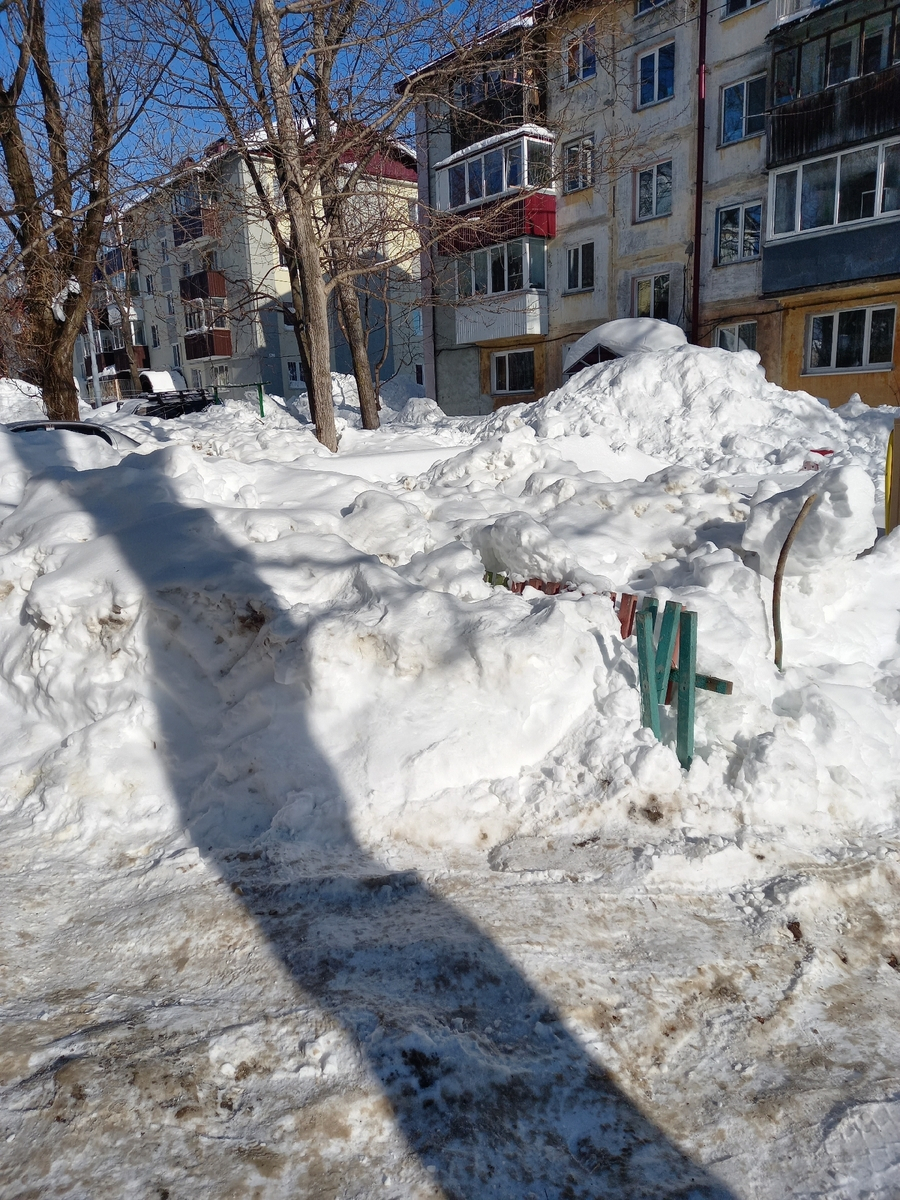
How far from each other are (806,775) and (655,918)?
1055mm

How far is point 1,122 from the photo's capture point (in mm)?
9625

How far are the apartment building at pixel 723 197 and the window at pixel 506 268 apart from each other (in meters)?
0.07

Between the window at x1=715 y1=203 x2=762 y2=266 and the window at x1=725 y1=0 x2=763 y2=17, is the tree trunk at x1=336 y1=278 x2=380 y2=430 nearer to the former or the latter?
the window at x1=715 y1=203 x2=762 y2=266

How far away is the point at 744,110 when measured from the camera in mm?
18266

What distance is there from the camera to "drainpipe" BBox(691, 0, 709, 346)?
18484 millimetres

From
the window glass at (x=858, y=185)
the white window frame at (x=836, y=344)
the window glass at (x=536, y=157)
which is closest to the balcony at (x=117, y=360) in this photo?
the window glass at (x=536, y=157)

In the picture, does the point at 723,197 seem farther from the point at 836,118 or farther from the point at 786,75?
the point at 836,118

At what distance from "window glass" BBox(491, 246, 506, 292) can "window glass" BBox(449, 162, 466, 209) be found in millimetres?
1636

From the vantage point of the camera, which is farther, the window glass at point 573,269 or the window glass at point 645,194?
the window glass at point 573,269

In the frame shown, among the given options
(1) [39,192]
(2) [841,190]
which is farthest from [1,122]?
(2) [841,190]

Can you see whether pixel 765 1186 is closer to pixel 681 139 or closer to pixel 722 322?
pixel 722 322

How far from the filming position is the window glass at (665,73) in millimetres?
19375

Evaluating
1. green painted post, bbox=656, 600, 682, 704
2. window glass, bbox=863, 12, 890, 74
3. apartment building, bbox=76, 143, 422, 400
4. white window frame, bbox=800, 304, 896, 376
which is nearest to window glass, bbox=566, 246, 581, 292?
apartment building, bbox=76, 143, 422, 400

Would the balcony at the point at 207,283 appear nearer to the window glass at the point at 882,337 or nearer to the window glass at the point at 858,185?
the window glass at the point at 858,185
